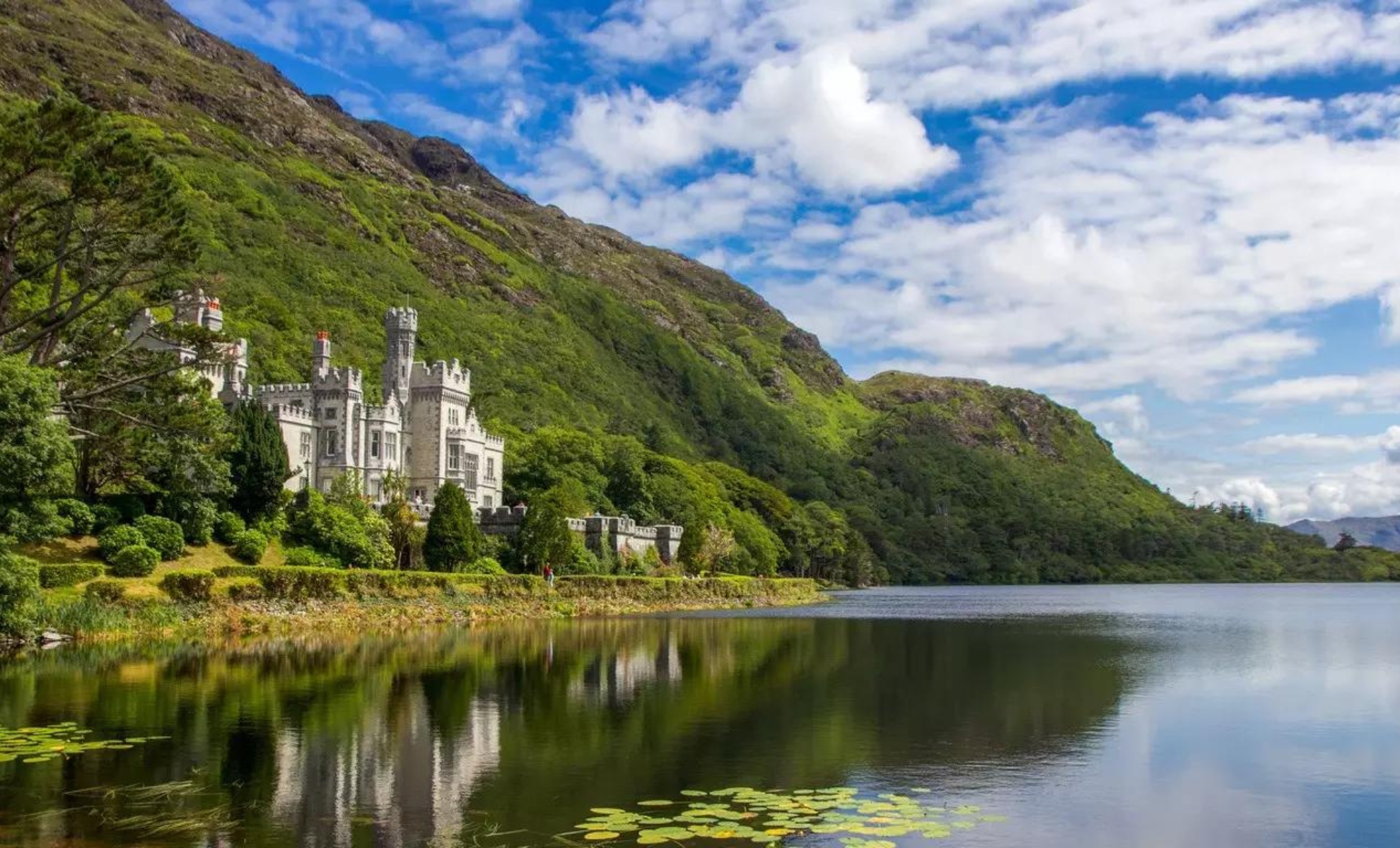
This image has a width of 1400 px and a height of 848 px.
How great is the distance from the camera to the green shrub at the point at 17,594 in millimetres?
38062

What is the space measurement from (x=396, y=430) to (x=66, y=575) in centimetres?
3633

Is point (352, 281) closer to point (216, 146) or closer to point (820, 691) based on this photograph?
point (216, 146)

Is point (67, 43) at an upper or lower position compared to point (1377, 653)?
upper

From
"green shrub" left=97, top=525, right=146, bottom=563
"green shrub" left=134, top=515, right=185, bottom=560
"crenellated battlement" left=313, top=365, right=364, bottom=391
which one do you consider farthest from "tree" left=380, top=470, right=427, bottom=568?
"green shrub" left=97, top=525, right=146, bottom=563

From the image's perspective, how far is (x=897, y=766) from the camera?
21.8 metres

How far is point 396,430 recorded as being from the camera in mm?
81125

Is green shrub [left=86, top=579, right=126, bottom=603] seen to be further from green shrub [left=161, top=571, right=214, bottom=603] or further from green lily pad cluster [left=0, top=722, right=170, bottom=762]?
green lily pad cluster [left=0, top=722, right=170, bottom=762]

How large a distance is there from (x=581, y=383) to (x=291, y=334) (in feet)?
210

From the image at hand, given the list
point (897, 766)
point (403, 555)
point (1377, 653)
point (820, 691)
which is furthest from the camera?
point (403, 555)

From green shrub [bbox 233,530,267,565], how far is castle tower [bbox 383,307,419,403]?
25.0 metres

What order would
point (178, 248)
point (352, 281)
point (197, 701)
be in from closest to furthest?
point (197, 701) → point (178, 248) → point (352, 281)

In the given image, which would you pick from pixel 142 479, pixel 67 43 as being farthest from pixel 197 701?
pixel 67 43

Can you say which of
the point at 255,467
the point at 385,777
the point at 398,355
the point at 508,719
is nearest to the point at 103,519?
the point at 255,467

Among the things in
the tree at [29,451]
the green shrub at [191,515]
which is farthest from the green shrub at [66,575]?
the green shrub at [191,515]
